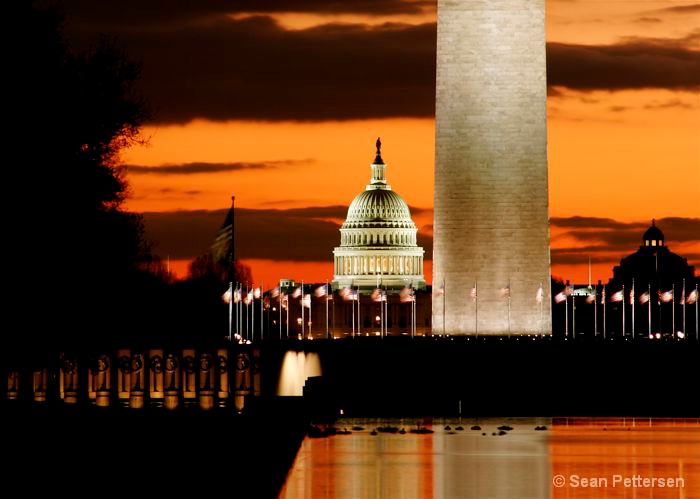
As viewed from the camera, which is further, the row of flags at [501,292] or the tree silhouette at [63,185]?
the row of flags at [501,292]

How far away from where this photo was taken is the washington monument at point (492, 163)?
2808 inches

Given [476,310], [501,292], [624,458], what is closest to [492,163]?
[501,292]

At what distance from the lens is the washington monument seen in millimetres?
71312

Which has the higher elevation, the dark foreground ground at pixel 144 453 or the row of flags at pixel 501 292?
the row of flags at pixel 501 292

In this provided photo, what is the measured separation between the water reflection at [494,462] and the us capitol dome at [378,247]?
399 feet

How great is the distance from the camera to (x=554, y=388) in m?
64.3

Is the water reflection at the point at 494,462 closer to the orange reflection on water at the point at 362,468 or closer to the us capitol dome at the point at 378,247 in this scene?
the orange reflection on water at the point at 362,468

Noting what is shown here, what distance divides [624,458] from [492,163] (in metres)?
35.8

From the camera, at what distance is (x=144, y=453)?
2914 cm

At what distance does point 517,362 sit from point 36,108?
115 feet

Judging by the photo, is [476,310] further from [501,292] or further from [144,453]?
[144,453]

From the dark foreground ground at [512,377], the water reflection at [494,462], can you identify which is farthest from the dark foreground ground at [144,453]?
the dark foreground ground at [512,377]

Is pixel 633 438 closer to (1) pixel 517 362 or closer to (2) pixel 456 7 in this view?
(1) pixel 517 362

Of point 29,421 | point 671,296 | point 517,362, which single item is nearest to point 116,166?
point 29,421
